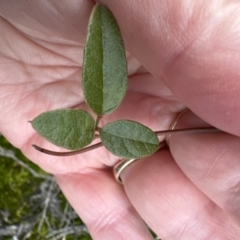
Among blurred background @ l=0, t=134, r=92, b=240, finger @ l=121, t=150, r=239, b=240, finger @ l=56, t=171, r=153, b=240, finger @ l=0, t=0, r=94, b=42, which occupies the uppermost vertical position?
finger @ l=0, t=0, r=94, b=42

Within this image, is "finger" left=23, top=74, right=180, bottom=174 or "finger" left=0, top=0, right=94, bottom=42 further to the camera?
"finger" left=23, top=74, right=180, bottom=174

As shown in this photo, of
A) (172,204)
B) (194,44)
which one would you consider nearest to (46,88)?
(172,204)

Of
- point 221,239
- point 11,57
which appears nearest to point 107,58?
point 11,57

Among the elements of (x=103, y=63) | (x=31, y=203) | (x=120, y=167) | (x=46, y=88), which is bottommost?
(x=31, y=203)

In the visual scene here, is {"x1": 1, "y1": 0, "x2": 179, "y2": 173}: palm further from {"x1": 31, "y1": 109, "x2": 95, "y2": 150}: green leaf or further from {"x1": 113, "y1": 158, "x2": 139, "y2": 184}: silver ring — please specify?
{"x1": 31, "y1": 109, "x2": 95, "y2": 150}: green leaf

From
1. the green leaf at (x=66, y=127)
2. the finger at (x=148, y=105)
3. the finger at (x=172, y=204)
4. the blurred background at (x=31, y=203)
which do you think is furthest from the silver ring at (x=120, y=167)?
the green leaf at (x=66, y=127)

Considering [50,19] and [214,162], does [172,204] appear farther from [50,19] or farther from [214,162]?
[50,19]

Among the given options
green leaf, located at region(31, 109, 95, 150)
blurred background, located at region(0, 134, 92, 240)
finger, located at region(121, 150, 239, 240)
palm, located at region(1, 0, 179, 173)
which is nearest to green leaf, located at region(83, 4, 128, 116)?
green leaf, located at region(31, 109, 95, 150)
